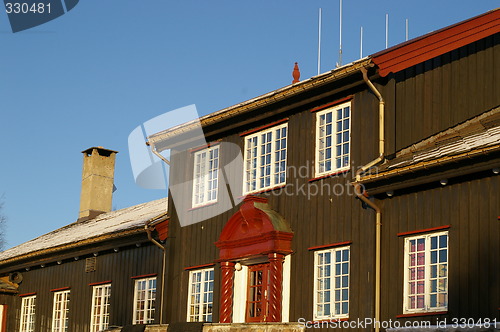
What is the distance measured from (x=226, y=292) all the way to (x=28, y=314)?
38.2 feet

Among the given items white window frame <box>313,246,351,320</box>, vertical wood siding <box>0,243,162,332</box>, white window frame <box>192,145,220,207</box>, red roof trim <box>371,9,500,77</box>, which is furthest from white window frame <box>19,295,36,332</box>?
red roof trim <box>371,9,500,77</box>

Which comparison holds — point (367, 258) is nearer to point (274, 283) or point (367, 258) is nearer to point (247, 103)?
point (274, 283)

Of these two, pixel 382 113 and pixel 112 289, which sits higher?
pixel 382 113

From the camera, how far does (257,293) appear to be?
19734 mm

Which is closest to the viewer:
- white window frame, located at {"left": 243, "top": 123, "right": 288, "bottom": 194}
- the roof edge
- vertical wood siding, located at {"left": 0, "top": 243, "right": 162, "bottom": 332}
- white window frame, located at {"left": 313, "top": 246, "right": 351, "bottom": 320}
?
white window frame, located at {"left": 313, "top": 246, "right": 351, "bottom": 320}

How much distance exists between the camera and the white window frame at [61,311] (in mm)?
26938

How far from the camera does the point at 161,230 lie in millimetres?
22797

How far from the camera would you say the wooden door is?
1914cm

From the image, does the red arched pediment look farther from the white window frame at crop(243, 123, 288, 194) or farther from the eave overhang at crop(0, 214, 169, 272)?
the eave overhang at crop(0, 214, 169, 272)

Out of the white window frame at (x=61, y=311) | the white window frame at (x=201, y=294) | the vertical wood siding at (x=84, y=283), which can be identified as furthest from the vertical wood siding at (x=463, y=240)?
the white window frame at (x=61, y=311)

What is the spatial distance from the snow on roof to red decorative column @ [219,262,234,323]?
4.07m

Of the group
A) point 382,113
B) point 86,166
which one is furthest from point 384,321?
point 86,166

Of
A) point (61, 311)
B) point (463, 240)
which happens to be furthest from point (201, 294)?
point (463, 240)

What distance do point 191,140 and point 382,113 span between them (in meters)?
6.73
